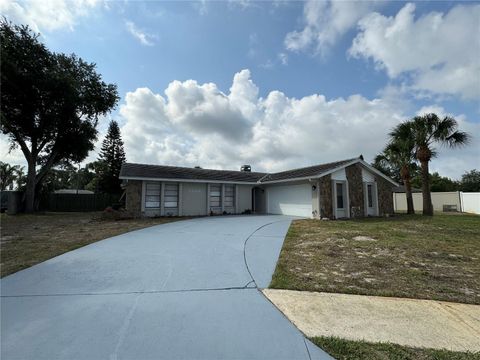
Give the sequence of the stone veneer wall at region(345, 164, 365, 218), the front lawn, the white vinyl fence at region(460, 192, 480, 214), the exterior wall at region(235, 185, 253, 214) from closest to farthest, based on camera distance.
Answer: the front lawn → the stone veneer wall at region(345, 164, 365, 218) → the exterior wall at region(235, 185, 253, 214) → the white vinyl fence at region(460, 192, 480, 214)

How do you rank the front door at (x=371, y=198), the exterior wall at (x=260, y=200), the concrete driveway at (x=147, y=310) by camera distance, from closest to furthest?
1. the concrete driveway at (x=147, y=310)
2. the front door at (x=371, y=198)
3. the exterior wall at (x=260, y=200)

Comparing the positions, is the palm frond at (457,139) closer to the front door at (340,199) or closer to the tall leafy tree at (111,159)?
the front door at (340,199)

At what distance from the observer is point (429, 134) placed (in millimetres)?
17438

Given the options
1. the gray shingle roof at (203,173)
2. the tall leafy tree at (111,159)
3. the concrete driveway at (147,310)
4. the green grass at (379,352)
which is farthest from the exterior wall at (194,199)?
the tall leafy tree at (111,159)

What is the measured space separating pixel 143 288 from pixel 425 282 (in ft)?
16.4

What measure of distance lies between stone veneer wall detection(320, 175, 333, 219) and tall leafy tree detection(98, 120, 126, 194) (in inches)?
1078

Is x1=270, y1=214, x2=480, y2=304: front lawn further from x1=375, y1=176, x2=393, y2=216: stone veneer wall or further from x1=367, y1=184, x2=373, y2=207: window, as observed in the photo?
x1=375, y1=176, x2=393, y2=216: stone veneer wall

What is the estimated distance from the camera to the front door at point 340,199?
641 inches

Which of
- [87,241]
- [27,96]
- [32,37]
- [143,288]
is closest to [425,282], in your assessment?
[143,288]

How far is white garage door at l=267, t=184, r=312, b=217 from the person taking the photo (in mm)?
16719

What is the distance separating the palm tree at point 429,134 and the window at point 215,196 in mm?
14080

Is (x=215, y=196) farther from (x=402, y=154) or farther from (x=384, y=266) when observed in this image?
(x=384, y=266)

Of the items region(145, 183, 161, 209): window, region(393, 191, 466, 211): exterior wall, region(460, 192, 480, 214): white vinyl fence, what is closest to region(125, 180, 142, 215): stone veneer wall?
region(145, 183, 161, 209): window

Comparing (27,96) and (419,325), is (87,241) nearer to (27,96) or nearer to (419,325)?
(419,325)
